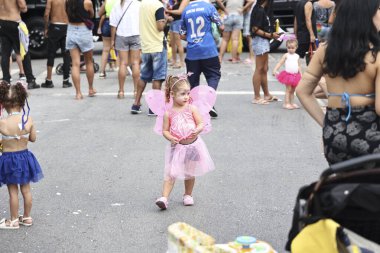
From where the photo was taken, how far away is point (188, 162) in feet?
20.2

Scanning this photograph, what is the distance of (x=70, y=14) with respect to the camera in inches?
452

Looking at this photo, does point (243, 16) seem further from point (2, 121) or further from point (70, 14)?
point (2, 121)

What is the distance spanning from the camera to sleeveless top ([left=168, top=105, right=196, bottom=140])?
6.12m

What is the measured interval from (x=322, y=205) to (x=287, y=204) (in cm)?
298

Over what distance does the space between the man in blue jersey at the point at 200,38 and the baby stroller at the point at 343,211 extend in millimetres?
6471

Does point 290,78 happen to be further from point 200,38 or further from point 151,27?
point 151,27

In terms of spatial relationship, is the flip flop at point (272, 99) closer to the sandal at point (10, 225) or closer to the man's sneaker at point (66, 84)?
the man's sneaker at point (66, 84)

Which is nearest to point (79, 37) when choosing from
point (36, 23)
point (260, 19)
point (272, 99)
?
point (260, 19)

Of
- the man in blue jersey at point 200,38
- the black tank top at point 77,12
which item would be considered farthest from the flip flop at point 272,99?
the black tank top at point 77,12

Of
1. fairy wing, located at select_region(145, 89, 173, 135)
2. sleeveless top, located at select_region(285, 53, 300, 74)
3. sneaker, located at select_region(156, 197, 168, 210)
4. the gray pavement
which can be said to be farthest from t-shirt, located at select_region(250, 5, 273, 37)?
sneaker, located at select_region(156, 197, 168, 210)

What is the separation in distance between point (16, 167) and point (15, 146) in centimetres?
17

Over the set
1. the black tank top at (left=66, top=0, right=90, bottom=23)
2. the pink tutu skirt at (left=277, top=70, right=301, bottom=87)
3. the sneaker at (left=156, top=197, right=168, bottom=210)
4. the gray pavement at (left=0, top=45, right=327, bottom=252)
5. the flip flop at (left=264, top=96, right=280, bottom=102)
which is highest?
the black tank top at (left=66, top=0, right=90, bottom=23)

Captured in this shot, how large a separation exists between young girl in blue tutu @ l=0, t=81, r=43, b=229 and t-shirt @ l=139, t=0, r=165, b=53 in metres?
4.70

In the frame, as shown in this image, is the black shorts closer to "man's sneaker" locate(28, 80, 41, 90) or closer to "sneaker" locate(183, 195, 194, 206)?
"man's sneaker" locate(28, 80, 41, 90)
